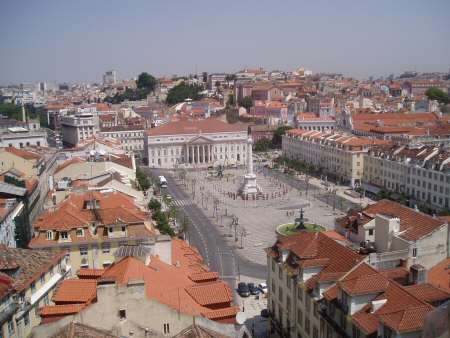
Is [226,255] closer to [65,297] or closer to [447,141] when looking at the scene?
[65,297]

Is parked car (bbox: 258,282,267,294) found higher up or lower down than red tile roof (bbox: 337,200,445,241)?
lower down

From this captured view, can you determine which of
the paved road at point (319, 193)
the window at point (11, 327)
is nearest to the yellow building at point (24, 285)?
the window at point (11, 327)

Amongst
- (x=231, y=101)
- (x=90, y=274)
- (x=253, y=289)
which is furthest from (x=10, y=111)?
(x=90, y=274)

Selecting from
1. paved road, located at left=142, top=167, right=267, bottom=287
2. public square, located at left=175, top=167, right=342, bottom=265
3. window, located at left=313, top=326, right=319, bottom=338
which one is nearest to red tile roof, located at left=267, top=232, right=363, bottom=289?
window, located at left=313, top=326, right=319, bottom=338

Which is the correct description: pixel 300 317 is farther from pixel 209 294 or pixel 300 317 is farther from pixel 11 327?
pixel 11 327

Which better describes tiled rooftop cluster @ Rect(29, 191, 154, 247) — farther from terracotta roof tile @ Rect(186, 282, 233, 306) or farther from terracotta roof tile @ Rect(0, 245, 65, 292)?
terracotta roof tile @ Rect(186, 282, 233, 306)

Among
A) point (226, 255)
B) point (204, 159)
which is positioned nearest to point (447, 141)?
point (204, 159)
